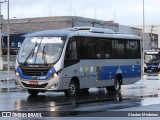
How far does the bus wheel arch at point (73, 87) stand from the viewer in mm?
20578

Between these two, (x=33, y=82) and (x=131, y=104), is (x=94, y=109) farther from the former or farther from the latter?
(x=33, y=82)

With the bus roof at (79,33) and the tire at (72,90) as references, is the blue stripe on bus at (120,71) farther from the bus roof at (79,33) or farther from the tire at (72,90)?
the tire at (72,90)

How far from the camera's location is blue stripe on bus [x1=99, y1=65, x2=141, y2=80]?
77.5ft

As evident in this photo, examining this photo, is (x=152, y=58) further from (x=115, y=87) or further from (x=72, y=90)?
(x=72, y=90)

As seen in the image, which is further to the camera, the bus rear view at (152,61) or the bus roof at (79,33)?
the bus rear view at (152,61)

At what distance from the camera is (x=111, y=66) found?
953 inches

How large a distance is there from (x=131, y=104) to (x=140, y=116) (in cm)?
392

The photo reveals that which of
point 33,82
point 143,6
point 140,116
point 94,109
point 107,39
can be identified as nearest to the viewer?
point 140,116

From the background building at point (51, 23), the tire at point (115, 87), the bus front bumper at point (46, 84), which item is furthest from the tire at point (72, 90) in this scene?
the background building at point (51, 23)

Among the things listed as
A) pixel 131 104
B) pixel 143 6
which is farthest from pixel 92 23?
pixel 131 104

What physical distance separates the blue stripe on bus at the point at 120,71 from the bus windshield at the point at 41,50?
13.0 ft

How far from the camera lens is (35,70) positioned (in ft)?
64.9

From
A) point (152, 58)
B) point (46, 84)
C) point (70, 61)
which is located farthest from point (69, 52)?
point (152, 58)

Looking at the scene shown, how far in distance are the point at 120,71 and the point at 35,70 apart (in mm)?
6776
